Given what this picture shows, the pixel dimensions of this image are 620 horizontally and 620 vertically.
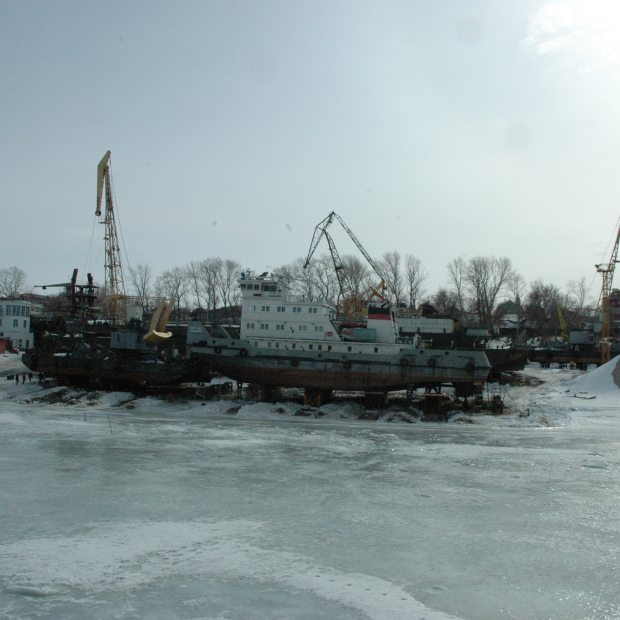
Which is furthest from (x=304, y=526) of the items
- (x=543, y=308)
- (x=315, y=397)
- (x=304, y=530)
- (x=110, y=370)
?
(x=543, y=308)

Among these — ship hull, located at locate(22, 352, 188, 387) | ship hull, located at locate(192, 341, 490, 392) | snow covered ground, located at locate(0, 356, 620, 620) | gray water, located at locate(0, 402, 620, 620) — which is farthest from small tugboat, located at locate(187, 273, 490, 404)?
gray water, located at locate(0, 402, 620, 620)

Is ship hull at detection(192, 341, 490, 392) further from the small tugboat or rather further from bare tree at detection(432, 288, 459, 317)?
bare tree at detection(432, 288, 459, 317)

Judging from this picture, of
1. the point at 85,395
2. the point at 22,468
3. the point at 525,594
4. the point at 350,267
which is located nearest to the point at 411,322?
the point at 350,267

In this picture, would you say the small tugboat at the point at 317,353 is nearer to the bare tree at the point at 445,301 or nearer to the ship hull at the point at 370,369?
the ship hull at the point at 370,369

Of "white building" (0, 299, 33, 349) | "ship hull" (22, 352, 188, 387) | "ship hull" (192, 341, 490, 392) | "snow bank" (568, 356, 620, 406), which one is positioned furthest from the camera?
"white building" (0, 299, 33, 349)

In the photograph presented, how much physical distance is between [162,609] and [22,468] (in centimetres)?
775

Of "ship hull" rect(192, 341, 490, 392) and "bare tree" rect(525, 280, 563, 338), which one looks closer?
"ship hull" rect(192, 341, 490, 392)

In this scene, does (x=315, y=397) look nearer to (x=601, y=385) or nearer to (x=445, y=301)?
(x=601, y=385)

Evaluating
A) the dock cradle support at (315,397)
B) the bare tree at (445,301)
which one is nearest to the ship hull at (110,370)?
the dock cradle support at (315,397)

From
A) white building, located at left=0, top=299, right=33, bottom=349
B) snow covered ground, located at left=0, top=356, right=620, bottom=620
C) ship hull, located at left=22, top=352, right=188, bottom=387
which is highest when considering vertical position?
white building, located at left=0, top=299, right=33, bottom=349

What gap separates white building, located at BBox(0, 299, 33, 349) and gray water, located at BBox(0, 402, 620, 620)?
5529 cm

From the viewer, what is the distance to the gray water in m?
6.02

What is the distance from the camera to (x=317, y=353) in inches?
1102

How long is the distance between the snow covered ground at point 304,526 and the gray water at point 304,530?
0.03 meters
